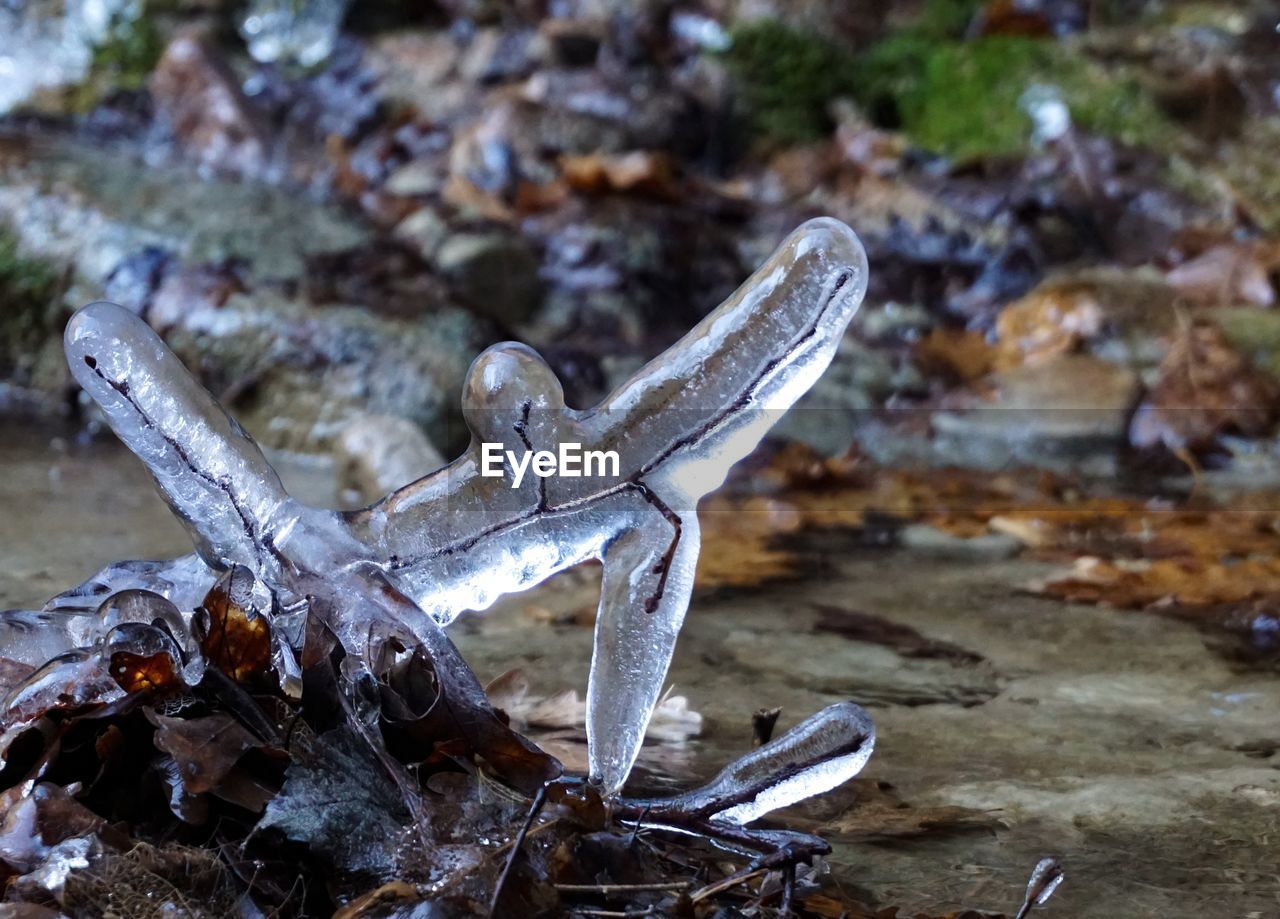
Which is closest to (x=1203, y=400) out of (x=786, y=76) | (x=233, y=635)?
(x=786, y=76)

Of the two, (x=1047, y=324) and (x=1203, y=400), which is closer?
(x=1203, y=400)

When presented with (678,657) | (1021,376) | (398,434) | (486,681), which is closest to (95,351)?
(486,681)

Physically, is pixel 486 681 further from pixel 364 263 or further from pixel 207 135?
pixel 207 135

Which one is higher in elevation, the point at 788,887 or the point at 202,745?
the point at 202,745

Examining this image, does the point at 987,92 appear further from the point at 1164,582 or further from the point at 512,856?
the point at 512,856

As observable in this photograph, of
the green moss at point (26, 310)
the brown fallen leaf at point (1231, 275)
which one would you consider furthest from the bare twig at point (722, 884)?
the green moss at point (26, 310)
